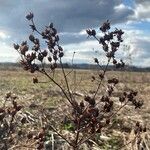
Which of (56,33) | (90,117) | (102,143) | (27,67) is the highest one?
(56,33)

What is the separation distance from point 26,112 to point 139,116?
2.30 meters

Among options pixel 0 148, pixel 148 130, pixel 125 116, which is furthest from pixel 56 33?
pixel 125 116

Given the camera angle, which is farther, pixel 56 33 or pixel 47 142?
pixel 47 142

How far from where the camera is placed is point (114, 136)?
→ 8.60 metres

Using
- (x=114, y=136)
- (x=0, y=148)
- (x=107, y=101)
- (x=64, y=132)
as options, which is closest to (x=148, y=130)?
(x=114, y=136)

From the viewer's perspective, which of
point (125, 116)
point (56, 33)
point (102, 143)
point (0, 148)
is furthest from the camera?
point (125, 116)

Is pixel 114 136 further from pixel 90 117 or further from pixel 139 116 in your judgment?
pixel 90 117

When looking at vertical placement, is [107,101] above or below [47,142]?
above

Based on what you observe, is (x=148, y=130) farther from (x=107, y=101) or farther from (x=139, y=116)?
(x=107, y=101)

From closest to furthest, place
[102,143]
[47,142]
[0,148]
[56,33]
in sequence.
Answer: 1. [56,33]
2. [0,148]
3. [47,142]
4. [102,143]

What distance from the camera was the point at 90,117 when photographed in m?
4.57

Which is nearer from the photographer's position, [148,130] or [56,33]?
[56,33]

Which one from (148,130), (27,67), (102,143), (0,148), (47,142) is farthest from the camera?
(148,130)

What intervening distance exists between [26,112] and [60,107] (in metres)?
1.13
